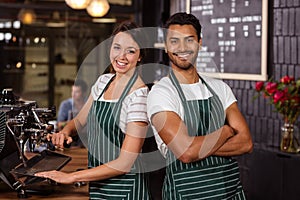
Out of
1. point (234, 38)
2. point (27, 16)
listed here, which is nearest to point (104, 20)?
point (27, 16)

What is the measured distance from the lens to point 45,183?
9.12 ft

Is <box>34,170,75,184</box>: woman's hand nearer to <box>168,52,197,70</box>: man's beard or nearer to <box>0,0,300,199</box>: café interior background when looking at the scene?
<box>168,52,197,70</box>: man's beard

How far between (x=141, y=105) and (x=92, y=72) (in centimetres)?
527

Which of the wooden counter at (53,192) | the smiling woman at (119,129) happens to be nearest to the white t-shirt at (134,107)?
the smiling woman at (119,129)

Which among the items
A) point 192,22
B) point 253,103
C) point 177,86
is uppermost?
point 192,22

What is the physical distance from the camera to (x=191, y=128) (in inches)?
86.4

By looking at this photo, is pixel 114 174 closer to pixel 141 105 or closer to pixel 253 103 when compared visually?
pixel 141 105

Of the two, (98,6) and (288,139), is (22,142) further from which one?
(98,6)

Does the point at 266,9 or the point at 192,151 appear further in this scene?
the point at 266,9

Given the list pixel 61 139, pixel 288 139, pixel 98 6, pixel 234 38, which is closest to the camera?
pixel 61 139

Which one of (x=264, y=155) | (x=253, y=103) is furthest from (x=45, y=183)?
(x=253, y=103)

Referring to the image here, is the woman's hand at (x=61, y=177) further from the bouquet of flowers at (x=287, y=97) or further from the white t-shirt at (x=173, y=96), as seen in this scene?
the bouquet of flowers at (x=287, y=97)

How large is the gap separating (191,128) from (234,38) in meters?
3.18

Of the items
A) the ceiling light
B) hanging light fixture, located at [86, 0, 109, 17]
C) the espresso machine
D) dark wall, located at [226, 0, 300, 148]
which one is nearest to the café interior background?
the ceiling light
